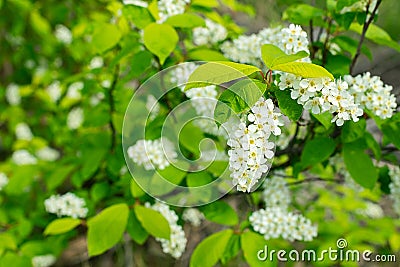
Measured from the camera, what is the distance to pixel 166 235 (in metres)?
1.17

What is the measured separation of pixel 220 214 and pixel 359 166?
392 millimetres

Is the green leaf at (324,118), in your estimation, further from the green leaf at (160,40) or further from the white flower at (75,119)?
the white flower at (75,119)

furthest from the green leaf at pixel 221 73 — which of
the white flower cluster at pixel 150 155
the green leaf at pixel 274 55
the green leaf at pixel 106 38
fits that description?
the green leaf at pixel 106 38

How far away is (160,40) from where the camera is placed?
3.85 feet

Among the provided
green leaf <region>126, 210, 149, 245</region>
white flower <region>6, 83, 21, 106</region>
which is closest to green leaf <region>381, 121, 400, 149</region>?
green leaf <region>126, 210, 149, 245</region>

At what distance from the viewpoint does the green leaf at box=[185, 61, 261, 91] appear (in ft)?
2.71

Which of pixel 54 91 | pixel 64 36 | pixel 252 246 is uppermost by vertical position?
pixel 252 246

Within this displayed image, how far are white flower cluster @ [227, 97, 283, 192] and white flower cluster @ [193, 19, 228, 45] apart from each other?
2.31ft

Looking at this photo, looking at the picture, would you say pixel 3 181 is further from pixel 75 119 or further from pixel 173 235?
pixel 173 235

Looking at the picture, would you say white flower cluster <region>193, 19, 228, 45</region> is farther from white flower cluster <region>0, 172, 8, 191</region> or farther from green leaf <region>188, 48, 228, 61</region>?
white flower cluster <region>0, 172, 8, 191</region>

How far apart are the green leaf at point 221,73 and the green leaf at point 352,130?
0.43 metres

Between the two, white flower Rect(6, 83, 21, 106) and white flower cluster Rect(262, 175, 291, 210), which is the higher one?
white flower cluster Rect(262, 175, 291, 210)

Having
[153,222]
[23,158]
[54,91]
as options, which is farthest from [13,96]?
[153,222]

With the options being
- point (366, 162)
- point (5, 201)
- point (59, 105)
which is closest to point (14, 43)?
point (59, 105)
